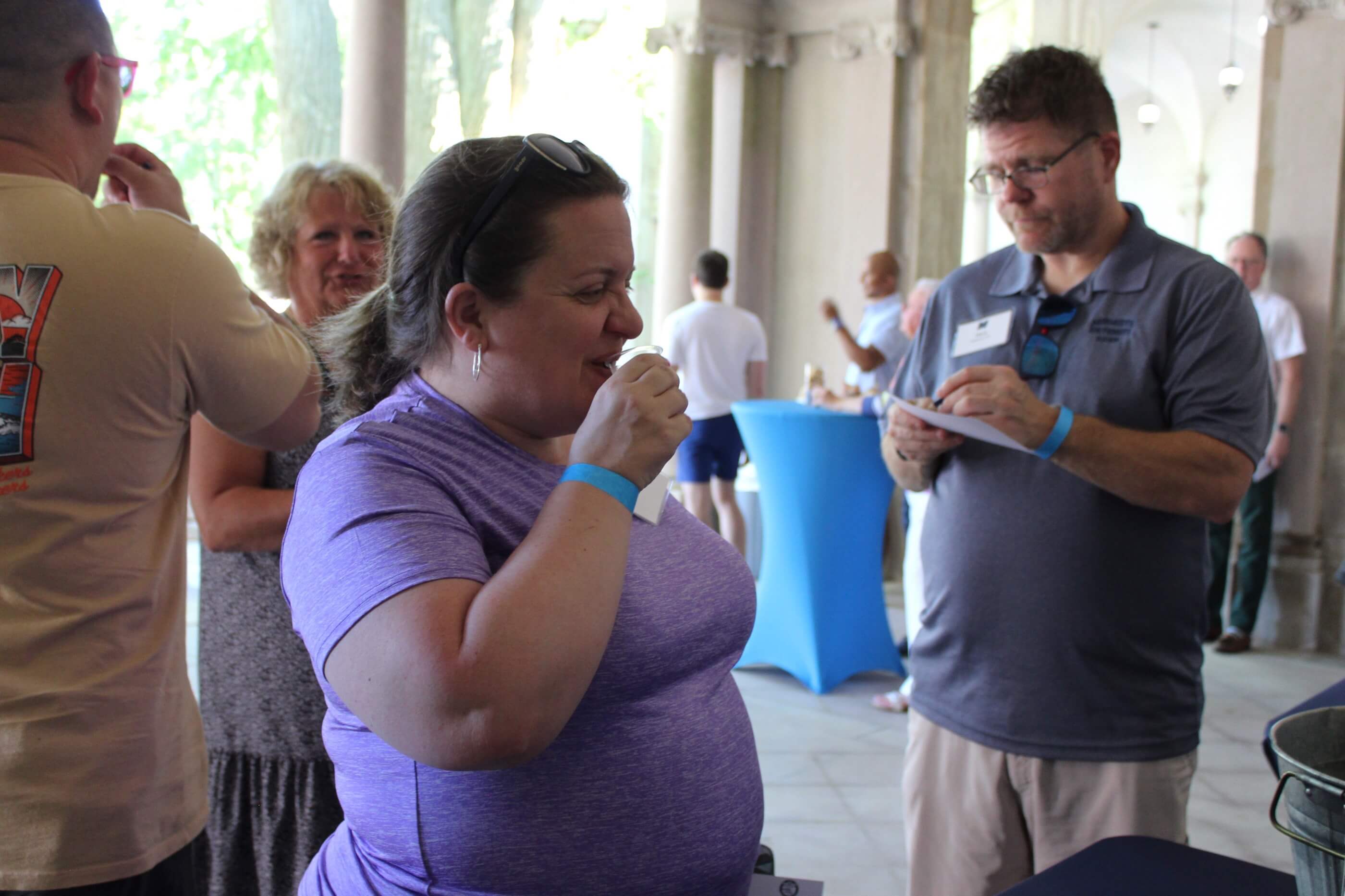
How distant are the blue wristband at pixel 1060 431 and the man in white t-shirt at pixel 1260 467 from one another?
404cm

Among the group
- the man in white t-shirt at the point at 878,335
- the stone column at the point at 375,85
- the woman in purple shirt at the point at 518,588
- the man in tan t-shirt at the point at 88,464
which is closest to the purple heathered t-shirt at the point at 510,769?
the woman in purple shirt at the point at 518,588

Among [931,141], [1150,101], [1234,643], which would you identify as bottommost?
[1234,643]

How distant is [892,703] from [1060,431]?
2.99 metres

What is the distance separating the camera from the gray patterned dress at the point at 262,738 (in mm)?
1911

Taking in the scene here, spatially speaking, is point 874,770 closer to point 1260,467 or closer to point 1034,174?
point 1034,174

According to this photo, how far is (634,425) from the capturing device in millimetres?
1062

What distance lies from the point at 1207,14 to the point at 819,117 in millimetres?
10132

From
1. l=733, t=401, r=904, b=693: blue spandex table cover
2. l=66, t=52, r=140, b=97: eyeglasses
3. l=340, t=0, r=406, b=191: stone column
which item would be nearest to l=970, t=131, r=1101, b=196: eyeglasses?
l=66, t=52, r=140, b=97: eyeglasses

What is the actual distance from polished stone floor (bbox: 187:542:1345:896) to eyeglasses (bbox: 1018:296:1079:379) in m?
1.70

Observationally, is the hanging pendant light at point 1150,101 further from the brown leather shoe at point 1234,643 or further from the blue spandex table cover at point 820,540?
the blue spandex table cover at point 820,540

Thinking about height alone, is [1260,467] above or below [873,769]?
above

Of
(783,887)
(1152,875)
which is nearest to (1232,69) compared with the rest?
(1152,875)

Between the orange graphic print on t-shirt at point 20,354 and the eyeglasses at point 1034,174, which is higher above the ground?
the eyeglasses at point 1034,174

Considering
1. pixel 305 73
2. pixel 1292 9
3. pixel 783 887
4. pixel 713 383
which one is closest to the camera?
pixel 783 887
